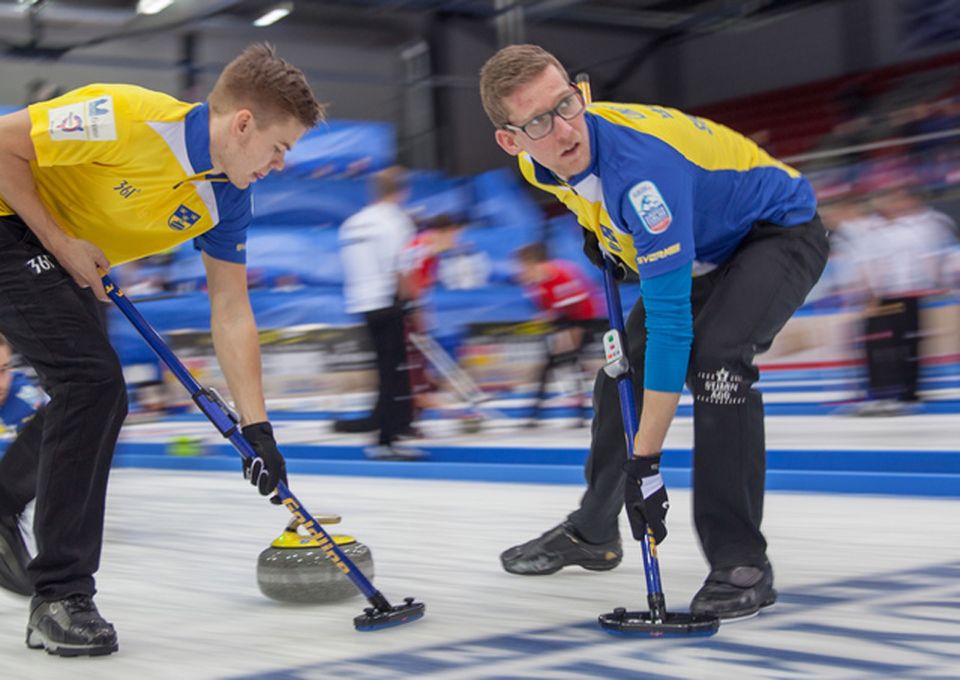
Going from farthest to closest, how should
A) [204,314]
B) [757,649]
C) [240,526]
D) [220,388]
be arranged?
[204,314], [220,388], [240,526], [757,649]

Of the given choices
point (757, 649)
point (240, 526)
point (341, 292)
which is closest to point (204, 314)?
point (341, 292)

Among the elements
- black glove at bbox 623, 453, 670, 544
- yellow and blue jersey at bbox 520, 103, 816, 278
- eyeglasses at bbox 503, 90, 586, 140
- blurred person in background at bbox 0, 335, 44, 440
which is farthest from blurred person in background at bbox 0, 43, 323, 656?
blurred person in background at bbox 0, 335, 44, 440

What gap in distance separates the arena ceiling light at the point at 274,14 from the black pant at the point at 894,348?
1021cm

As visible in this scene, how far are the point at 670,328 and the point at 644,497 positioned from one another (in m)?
0.34

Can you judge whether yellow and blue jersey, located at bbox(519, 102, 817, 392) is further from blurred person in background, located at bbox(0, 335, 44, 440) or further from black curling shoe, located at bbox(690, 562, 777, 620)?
blurred person in background, located at bbox(0, 335, 44, 440)

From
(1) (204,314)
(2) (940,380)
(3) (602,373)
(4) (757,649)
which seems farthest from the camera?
(1) (204,314)

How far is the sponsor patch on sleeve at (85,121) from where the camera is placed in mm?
2314

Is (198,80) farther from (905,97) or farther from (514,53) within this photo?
(514,53)

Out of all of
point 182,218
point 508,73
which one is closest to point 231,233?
point 182,218

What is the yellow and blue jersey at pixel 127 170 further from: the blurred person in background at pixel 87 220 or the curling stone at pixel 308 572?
the curling stone at pixel 308 572

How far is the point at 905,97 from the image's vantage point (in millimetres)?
13664

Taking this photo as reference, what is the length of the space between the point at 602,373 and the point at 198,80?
1260 centimetres

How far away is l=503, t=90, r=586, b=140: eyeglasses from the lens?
7.89 feet

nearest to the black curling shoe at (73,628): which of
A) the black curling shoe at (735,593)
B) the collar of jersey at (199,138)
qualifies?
the collar of jersey at (199,138)
